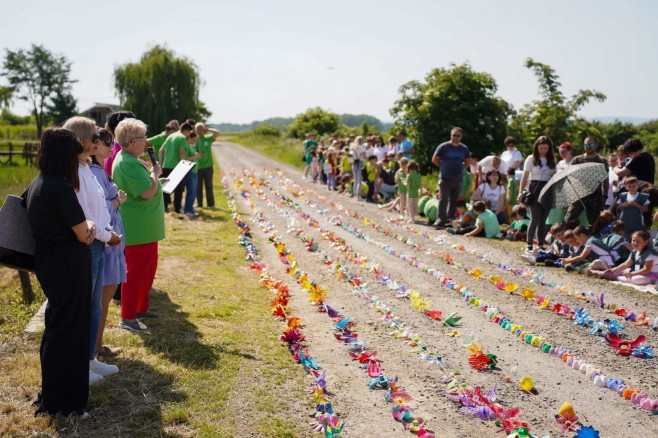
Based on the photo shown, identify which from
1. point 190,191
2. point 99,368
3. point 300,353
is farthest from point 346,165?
point 99,368

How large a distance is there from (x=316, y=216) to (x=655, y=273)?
27.2 feet

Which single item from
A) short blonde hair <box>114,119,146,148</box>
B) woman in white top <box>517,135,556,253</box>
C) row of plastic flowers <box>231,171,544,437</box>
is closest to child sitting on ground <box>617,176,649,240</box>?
woman in white top <box>517,135,556,253</box>

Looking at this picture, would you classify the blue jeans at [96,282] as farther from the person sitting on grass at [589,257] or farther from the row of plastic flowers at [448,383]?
the person sitting on grass at [589,257]

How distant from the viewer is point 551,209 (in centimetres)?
1084

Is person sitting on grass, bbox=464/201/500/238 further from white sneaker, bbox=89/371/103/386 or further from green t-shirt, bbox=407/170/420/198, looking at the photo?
white sneaker, bbox=89/371/103/386

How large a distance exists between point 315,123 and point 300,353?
57.1m

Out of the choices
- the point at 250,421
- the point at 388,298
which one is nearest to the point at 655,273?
the point at 388,298

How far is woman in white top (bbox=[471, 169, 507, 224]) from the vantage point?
13141mm

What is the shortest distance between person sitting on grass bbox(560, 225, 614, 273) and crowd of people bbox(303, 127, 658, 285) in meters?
0.01

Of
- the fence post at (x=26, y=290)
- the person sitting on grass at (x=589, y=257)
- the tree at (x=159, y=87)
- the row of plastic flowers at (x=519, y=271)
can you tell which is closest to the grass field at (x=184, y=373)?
the fence post at (x=26, y=290)

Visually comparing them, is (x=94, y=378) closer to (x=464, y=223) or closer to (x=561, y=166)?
(x=561, y=166)

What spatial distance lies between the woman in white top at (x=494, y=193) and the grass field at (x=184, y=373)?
7.03 m

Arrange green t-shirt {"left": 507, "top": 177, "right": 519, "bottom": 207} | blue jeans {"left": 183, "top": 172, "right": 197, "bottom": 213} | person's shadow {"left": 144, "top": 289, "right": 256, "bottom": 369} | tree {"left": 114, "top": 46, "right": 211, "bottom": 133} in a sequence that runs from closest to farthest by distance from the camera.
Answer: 1. person's shadow {"left": 144, "top": 289, "right": 256, "bottom": 369}
2. green t-shirt {"left": 507, "top": 177, "right": 519, "bottom": 207}
3. blue jeans {"left": 183, "top": 172, "right": 197, "bottom": 213}
4. tree {"left": 114, "top": 46, "right": 211, "bottom": 133}

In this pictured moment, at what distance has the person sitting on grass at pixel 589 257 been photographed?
29.3 feet
